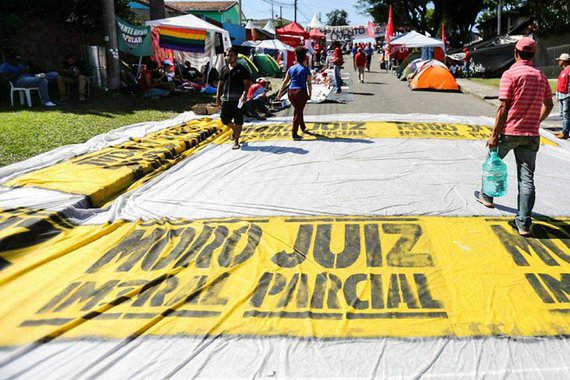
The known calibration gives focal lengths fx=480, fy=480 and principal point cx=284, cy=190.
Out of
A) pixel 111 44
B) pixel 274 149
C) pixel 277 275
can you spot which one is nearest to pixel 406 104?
pixel 274 149

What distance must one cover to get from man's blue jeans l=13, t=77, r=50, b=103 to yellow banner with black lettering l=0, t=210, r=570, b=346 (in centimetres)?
830

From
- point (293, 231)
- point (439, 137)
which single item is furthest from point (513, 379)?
point (439, 137)

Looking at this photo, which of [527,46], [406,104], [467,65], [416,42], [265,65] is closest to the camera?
[527,46]

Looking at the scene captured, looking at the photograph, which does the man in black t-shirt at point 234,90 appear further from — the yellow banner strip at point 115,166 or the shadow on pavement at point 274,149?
the yellow banner strip at point 115,166

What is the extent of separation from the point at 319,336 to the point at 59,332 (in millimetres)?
1643

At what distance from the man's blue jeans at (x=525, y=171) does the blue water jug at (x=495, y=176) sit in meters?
0.34

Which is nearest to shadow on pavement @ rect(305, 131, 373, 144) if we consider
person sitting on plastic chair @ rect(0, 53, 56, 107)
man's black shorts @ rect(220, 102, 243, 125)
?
man's black shorts @ rect(220, 102, 243, 125)

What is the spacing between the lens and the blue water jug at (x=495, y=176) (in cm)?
496

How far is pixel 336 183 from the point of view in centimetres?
618

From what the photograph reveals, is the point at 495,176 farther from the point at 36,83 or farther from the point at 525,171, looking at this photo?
the point at 36,83

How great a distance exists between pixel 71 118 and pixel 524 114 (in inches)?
364

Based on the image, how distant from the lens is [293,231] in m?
4.59

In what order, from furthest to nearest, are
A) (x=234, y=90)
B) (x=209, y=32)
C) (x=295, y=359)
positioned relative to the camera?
1. (x=209, y=32)
2. (x=234, y=90)
3. (x=295, y=359)

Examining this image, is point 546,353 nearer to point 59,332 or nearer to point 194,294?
point 194,294
